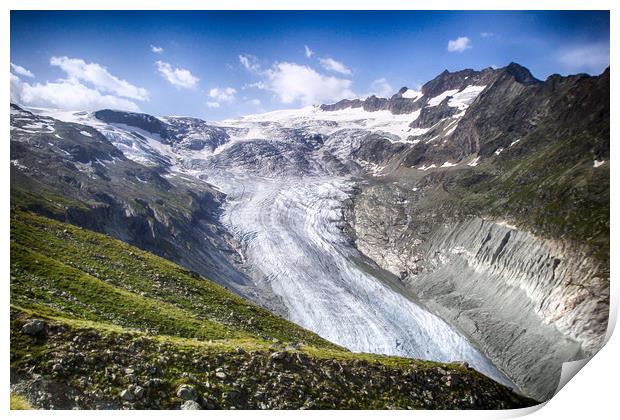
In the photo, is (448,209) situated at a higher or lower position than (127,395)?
higher

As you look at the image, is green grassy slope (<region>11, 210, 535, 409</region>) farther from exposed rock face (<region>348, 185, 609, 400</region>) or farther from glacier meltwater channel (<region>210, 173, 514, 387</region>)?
glacier meltwater channel (<region>210, 173, 514, 387</region>)

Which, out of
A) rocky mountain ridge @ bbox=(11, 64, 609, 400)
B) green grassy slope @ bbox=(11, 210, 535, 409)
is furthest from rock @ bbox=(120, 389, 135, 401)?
rocky mountain ridge @ bbox=(11, 64, 609, 400)

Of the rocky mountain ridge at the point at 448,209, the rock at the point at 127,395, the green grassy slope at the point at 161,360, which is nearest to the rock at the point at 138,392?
the green grassy slope at the point at 161,360

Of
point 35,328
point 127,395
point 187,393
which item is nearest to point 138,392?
point 127,395

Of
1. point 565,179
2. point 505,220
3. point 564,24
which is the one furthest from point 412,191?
point 564,24

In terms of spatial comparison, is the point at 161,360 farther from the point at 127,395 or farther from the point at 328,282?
the point at 328,282

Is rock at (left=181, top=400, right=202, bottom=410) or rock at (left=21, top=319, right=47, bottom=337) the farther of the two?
rock at (left=21, top=319, right=47, bottom=337)
